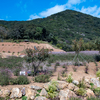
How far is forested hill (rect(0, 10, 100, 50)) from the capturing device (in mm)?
42875

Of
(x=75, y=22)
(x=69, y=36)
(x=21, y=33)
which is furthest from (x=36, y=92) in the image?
(x=75, y=22)

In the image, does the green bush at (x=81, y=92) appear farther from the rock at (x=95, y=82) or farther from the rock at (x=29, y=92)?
the rock at (x=29, y=92)

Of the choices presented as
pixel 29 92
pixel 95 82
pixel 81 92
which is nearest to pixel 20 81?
pixel 29 92

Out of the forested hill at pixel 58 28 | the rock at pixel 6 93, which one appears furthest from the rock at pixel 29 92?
the forested hill at pixel 58 28

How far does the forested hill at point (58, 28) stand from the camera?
141 ft

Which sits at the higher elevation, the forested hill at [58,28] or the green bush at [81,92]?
the forested hill at [58,28]

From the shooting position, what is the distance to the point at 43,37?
46.4m

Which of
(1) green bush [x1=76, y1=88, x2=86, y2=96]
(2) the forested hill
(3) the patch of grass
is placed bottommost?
(1) green bush [x1=76, y1=88, x2=86, y2=96]

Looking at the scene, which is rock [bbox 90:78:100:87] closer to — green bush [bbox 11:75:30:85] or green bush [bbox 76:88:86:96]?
green bush [bbox 76:88:86:96]

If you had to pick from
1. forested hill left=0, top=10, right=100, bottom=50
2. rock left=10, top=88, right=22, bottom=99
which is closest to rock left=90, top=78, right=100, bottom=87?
rock left=10, top=88, right=22, bottom=99

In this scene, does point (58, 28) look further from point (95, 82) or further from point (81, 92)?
point (81, 92)

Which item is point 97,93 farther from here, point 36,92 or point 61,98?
point 36,92

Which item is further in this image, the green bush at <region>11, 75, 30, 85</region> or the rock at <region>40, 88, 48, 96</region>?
the green bush at <region>11, 75, 30, 85</region>

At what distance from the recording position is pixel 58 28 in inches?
2788
